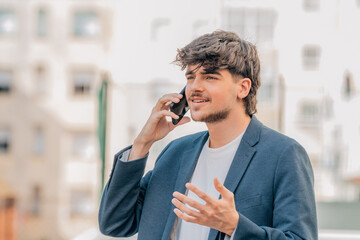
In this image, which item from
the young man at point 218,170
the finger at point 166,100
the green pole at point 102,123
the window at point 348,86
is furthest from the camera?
the window at point 348,86

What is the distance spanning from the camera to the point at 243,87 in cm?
A: 129

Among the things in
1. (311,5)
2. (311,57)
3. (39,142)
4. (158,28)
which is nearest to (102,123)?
(158,28)

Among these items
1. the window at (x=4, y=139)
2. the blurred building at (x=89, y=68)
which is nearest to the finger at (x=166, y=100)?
the blurred building at (x=89, y=68)

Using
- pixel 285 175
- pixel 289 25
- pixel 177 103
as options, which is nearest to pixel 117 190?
pixel 177 103

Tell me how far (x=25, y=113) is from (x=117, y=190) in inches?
680

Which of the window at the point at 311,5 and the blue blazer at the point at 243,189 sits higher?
the window at the point at 311,5

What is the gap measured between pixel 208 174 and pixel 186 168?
65 millimetres

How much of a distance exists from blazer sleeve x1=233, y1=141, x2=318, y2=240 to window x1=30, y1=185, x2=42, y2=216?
17.4m

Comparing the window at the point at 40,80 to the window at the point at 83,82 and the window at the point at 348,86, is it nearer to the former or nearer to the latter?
the window at the point at 83,82

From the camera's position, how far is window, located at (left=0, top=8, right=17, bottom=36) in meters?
17.8

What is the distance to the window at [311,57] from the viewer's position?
16.5 m

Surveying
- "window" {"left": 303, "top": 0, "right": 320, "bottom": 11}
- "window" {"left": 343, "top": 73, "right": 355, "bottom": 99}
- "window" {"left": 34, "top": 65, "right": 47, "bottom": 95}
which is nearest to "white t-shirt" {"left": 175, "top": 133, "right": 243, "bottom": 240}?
"window" {"left": 343, "top": 73, "right": 355, "bottom": 99}

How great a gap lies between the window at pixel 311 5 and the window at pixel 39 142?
958 cm

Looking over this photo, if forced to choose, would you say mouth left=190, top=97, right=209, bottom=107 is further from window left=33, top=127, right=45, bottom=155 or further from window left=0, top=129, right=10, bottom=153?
window left=0, top=129, right=10, bottom=153
